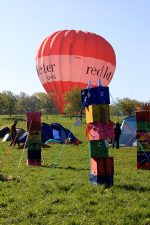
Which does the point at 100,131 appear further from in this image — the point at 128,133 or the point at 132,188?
the point at 128,133

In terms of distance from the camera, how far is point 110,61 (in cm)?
6656

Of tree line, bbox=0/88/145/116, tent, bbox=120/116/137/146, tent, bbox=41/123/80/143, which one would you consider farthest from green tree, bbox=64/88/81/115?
tent, bbox=120/116/137/146

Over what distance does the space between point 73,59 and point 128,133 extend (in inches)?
1228

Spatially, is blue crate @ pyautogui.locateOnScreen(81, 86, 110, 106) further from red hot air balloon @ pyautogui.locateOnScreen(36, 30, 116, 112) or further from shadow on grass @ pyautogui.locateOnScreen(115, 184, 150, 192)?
red hot air balloon @ pyautogui.locateOnScreen(36, 30, 116, 112)

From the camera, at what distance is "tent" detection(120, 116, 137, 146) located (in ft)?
111

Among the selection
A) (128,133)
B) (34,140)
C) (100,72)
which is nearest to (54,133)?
(128,133)

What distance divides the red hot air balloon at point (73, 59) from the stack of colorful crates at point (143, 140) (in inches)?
1677

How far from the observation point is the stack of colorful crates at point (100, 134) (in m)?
14.5

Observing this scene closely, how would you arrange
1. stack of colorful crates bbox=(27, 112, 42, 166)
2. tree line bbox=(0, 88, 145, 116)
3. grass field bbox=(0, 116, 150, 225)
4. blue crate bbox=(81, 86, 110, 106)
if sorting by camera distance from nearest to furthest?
grass field bbox=(0, 116, 150, 225) → blue crate bbox=(81, 86, 110, 106) → stack of colorful crates bbox=(27, 112, 42, 166) → tree line bbox=(0, 88, 145, 116)

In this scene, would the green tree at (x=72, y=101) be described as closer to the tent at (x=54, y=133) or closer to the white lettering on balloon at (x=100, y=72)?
the white lettering on balloon at (x=100, y=72)

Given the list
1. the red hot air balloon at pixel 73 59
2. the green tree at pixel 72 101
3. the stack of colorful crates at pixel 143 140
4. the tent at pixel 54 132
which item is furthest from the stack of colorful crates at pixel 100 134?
the green tree at pixel 72 101

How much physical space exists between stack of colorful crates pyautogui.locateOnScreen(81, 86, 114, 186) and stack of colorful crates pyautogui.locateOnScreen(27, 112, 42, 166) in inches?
280

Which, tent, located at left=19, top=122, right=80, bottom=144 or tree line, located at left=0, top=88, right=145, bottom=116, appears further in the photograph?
tree line, located at left=0, top=88, right=145, bottom=116

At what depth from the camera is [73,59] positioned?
63625 millimetres
